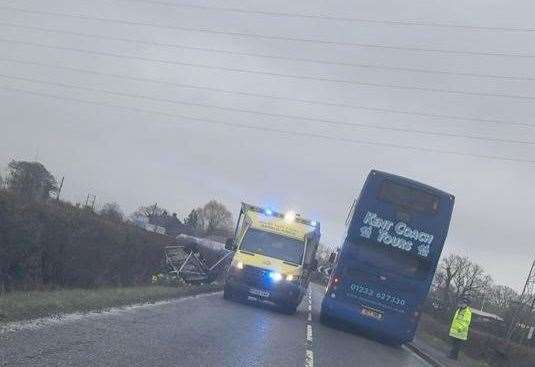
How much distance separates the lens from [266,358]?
9875mm

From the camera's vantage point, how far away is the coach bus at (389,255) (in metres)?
16.6

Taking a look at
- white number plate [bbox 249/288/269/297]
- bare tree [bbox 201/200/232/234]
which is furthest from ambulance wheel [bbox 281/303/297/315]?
bare tree [bbox 201/200/232/234]

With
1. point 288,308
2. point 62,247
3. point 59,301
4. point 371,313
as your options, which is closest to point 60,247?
point 62,247

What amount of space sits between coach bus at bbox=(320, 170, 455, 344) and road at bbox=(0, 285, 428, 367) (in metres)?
0.83

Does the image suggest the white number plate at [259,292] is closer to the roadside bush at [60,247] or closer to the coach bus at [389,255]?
the coach bus at [389,255]

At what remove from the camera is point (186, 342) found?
32.6 feet

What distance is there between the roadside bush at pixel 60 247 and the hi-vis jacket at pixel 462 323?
9.67 meters

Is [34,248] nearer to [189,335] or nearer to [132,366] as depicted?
[189,335]

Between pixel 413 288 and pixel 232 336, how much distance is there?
22.9 ft

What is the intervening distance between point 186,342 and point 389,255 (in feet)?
27.6

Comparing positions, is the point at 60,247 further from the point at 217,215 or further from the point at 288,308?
the point at 217,215

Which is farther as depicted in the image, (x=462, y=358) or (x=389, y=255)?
(x=462, y=358)

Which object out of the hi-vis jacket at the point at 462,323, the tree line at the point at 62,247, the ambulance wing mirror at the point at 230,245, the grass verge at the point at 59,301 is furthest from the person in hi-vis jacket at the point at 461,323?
the tree line at the point at 62,247

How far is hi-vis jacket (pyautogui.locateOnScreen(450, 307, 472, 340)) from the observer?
18.0 metres
